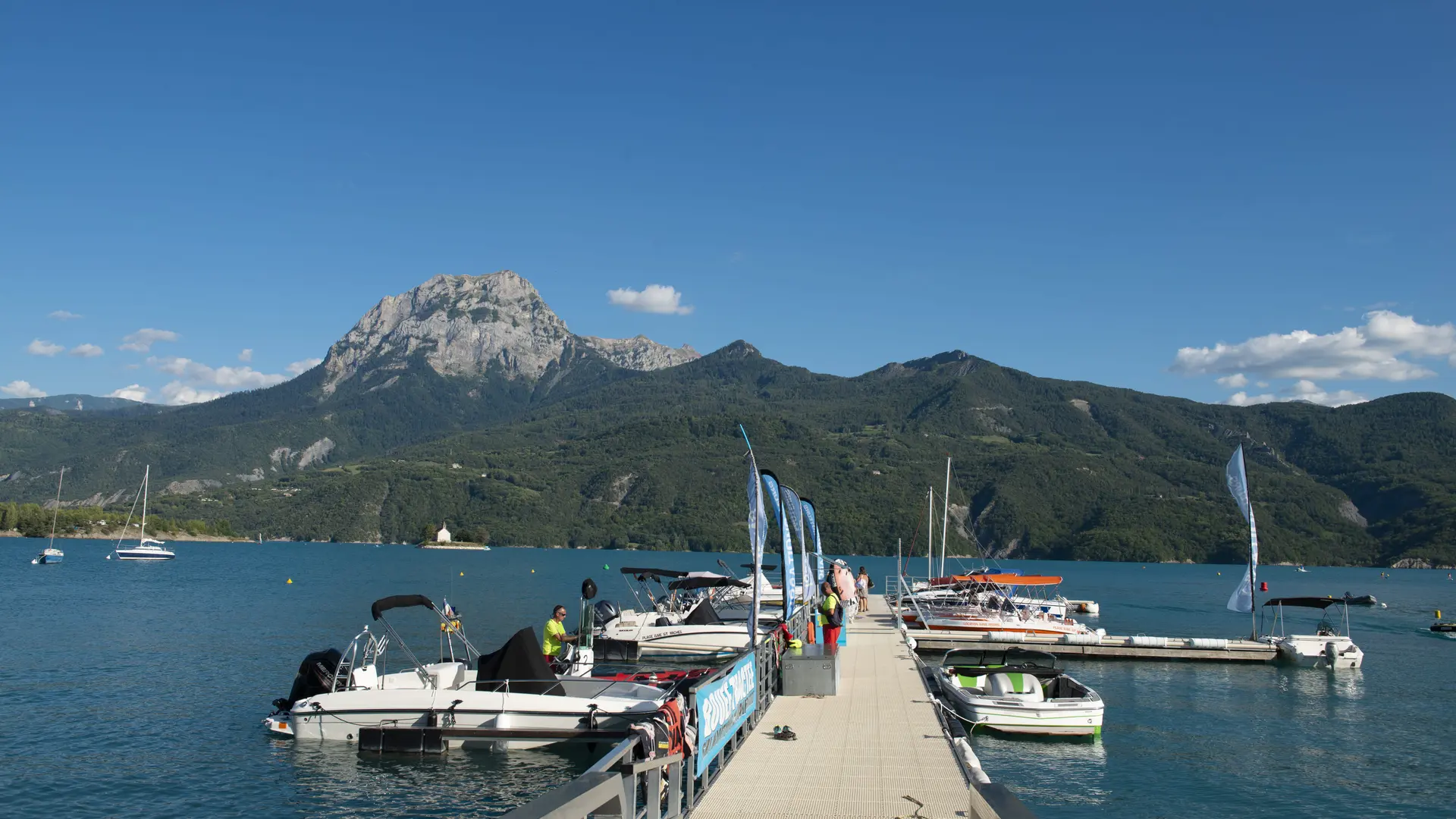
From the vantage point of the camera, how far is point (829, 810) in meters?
11.1

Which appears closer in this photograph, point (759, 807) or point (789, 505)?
point (759, 807)

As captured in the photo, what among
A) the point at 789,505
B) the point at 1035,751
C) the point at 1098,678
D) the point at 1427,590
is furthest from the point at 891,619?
the point at 1427,590

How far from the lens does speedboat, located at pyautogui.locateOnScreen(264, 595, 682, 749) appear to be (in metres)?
20.7

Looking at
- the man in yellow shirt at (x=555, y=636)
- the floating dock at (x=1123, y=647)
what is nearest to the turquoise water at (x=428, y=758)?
the floating dock at (x=1123, y=647)

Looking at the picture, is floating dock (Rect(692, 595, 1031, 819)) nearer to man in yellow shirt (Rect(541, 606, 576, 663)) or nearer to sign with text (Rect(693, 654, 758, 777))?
sign with text (Rect(693, 654, 758, 777))

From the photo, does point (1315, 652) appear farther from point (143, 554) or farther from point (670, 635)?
point (143, 554)

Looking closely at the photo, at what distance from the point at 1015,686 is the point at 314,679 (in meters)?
15.8

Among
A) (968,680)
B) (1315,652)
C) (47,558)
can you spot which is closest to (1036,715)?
(968,680)

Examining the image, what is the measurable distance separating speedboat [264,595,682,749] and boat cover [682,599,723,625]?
45.9 feet

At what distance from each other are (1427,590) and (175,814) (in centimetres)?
13291

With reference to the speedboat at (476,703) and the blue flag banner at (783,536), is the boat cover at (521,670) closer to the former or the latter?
the speedboat at (476,703)

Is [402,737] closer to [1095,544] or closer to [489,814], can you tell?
[489,814]

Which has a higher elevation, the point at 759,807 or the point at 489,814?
the point at 759,807

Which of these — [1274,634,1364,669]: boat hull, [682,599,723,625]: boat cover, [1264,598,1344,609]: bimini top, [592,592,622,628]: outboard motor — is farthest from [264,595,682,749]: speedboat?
[1264,598,1344,609]: bimini top
